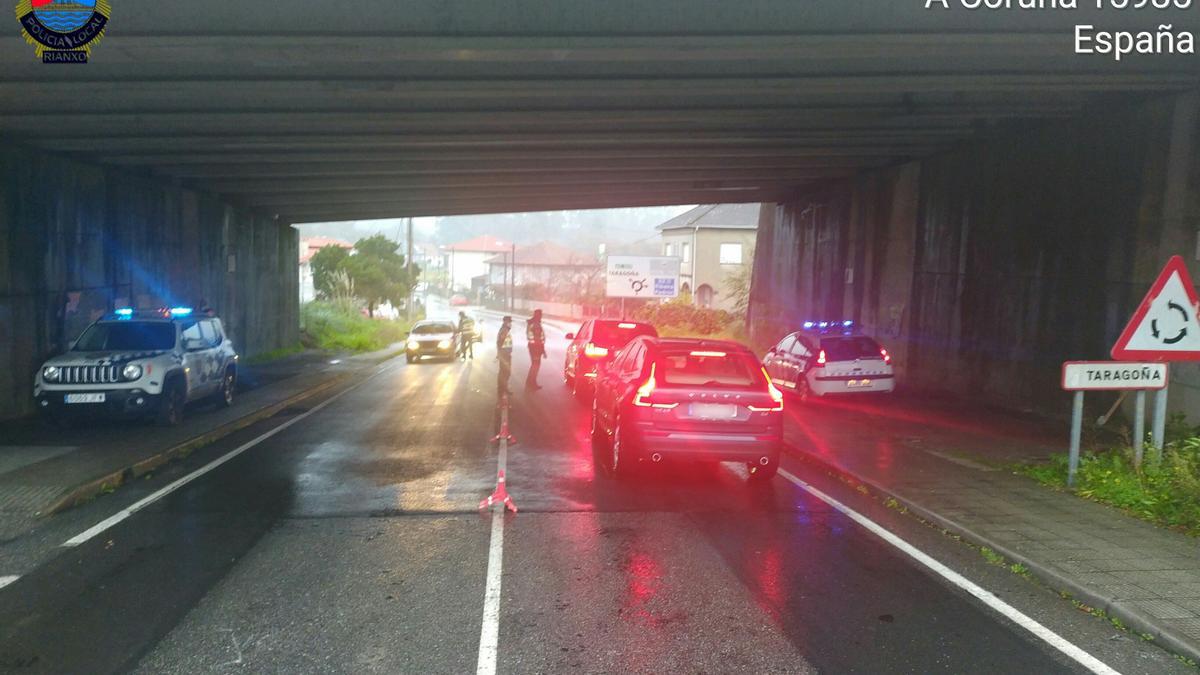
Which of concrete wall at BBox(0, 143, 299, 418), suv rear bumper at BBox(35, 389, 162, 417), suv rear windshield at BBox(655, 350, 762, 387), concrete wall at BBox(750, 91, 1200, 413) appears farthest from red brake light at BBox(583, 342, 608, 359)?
concrete wall at BBox(0, 143, 299, 418)

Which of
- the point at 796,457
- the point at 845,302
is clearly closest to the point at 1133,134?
the point at 796,457

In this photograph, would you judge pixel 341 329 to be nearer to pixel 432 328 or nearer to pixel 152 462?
pixel 432 328

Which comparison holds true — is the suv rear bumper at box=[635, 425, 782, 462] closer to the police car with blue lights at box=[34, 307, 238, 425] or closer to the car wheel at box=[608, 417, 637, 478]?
the car wheel at box=[608, 417, 637, 478]

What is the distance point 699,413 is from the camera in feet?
30.2

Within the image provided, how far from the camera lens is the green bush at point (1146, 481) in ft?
25.3

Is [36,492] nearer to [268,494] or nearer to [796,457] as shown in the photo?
[268,494]

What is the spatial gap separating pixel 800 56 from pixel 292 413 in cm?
1078

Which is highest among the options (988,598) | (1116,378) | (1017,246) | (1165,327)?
(1017,246)

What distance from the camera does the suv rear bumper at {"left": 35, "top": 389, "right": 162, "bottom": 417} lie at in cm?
1241

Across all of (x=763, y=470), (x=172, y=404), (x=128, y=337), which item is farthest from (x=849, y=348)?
(x=128, y=337)

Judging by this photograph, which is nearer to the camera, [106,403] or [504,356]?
[106,403]

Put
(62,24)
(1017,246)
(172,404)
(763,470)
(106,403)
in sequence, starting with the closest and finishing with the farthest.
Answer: (62,24) → (763,470) → (106,403) → (172,404) → (1017,246)

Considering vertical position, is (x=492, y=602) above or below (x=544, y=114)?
below

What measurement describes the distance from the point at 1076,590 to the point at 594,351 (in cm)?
1223
